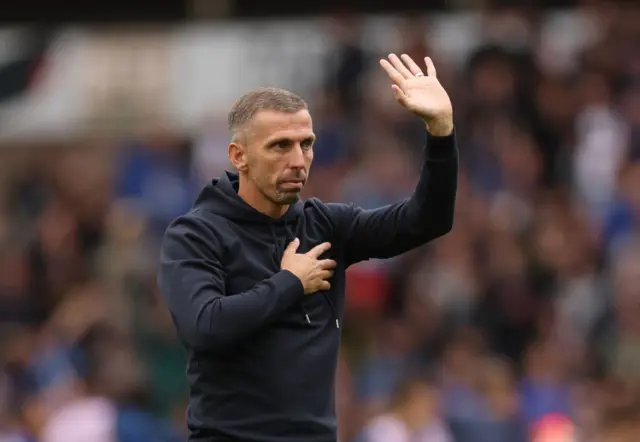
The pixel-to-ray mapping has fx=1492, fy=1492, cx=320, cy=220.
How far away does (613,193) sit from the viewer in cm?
1052

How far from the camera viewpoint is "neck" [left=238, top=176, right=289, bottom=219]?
16.3 ft

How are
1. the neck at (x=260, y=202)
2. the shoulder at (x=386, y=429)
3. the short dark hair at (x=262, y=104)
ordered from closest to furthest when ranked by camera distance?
the short dark hair at (x=262, y=104)
the neck at (x=260, y=202)
the shoulder at (x=386, y=429)

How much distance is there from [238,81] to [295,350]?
7.91m

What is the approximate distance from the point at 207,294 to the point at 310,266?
13.9 inches

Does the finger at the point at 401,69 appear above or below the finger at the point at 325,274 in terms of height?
above

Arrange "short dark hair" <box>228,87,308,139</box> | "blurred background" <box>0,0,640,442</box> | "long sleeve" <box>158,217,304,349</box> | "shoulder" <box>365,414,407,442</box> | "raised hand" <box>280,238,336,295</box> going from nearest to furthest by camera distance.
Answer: "long sleeve" <box>158,217,304,349</box> → "raised hand" <box>280,238,336,295</box> → "short dark hair" <box>228,87,308,139</box> → "shoulder" <box>365,414,407,442</box> → "blurred background" <box>0,0,640,442</box>

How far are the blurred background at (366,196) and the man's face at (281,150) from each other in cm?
299

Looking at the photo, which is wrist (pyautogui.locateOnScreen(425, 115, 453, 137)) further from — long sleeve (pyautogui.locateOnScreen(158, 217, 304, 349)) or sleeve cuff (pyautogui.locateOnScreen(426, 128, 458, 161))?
long sleeve (pyautogui.locateOnScreen(158, 217, 304, 349))

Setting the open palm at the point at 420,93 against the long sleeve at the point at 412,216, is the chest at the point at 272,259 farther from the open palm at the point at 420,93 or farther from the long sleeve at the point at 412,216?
the open palm at the point at 420,93

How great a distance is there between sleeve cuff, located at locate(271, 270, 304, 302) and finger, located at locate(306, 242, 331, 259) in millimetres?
127

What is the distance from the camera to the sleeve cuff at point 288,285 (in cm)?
468

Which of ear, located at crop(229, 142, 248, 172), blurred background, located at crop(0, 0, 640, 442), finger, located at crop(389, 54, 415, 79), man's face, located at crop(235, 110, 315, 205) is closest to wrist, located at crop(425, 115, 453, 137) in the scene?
finger, located at crop(389, 54, 415, 79)

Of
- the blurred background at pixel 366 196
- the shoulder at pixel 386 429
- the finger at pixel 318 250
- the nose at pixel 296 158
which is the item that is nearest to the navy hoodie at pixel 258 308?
the finger at pixel 318 250

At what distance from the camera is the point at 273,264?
194 inches
